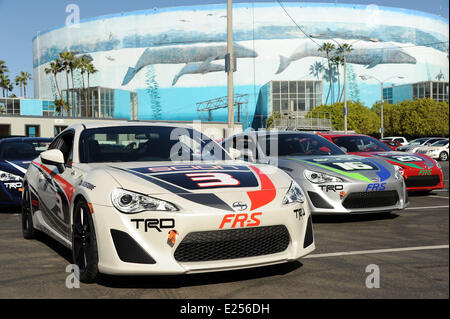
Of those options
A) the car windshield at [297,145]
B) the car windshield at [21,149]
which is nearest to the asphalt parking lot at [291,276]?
the car windshield at [297,145]

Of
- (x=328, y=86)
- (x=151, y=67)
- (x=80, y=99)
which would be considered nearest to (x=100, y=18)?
(x=151, y=67)

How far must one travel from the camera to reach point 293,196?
408 cm

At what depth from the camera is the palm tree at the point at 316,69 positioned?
313ft

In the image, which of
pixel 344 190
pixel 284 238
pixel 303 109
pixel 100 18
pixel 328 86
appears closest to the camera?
pixel 284 238

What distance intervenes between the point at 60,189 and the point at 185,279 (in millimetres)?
1495

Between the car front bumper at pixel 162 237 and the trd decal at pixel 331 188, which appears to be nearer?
the car front bumper at pixel 162 237

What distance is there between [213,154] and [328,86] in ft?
304

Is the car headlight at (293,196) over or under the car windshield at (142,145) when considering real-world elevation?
under

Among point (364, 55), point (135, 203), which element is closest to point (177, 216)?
point (135, 203)

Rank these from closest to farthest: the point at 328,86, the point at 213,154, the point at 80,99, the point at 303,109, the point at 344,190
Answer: the point at 213,154 → the point at 344,190 → the point at 303,109 → the point at 80,99 → the point at 328,86

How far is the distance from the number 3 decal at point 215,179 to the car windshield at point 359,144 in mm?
6107

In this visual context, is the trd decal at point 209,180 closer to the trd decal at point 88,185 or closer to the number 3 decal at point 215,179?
the number 3 decal at point 215,179
